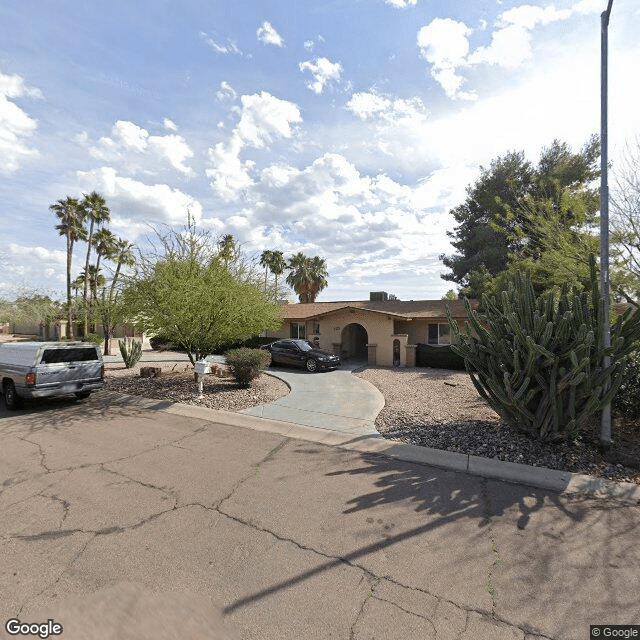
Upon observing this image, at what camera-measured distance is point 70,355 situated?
9.12m

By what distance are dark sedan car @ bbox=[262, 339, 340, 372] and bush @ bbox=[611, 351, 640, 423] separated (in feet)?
34.0

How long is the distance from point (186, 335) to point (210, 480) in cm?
689

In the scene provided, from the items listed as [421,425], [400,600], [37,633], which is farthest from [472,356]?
[37,633]

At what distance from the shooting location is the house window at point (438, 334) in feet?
61.1

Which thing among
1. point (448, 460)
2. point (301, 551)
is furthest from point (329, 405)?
point (301, 551)

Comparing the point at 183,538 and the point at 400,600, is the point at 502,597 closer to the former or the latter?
the point at 400,600

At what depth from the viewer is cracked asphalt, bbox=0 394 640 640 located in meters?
2.67

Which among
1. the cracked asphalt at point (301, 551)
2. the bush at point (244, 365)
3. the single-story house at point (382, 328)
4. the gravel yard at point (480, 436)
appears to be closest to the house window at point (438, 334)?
the single-story house at point (382, 328)

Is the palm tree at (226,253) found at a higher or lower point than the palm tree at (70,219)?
lower

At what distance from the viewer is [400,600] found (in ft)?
9.36

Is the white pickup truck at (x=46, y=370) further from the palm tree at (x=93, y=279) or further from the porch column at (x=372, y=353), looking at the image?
the palm tree at (x=93, y=279)

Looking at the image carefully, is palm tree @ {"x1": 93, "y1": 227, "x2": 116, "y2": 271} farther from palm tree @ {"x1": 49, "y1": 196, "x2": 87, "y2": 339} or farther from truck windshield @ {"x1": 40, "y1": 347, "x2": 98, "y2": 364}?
truck windshield @ {"x1": 40, "y1": 347, "x2": 98, "y2": 364}

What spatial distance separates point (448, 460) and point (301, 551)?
3354 millimetres

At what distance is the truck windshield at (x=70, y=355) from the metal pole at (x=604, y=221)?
12.2m
